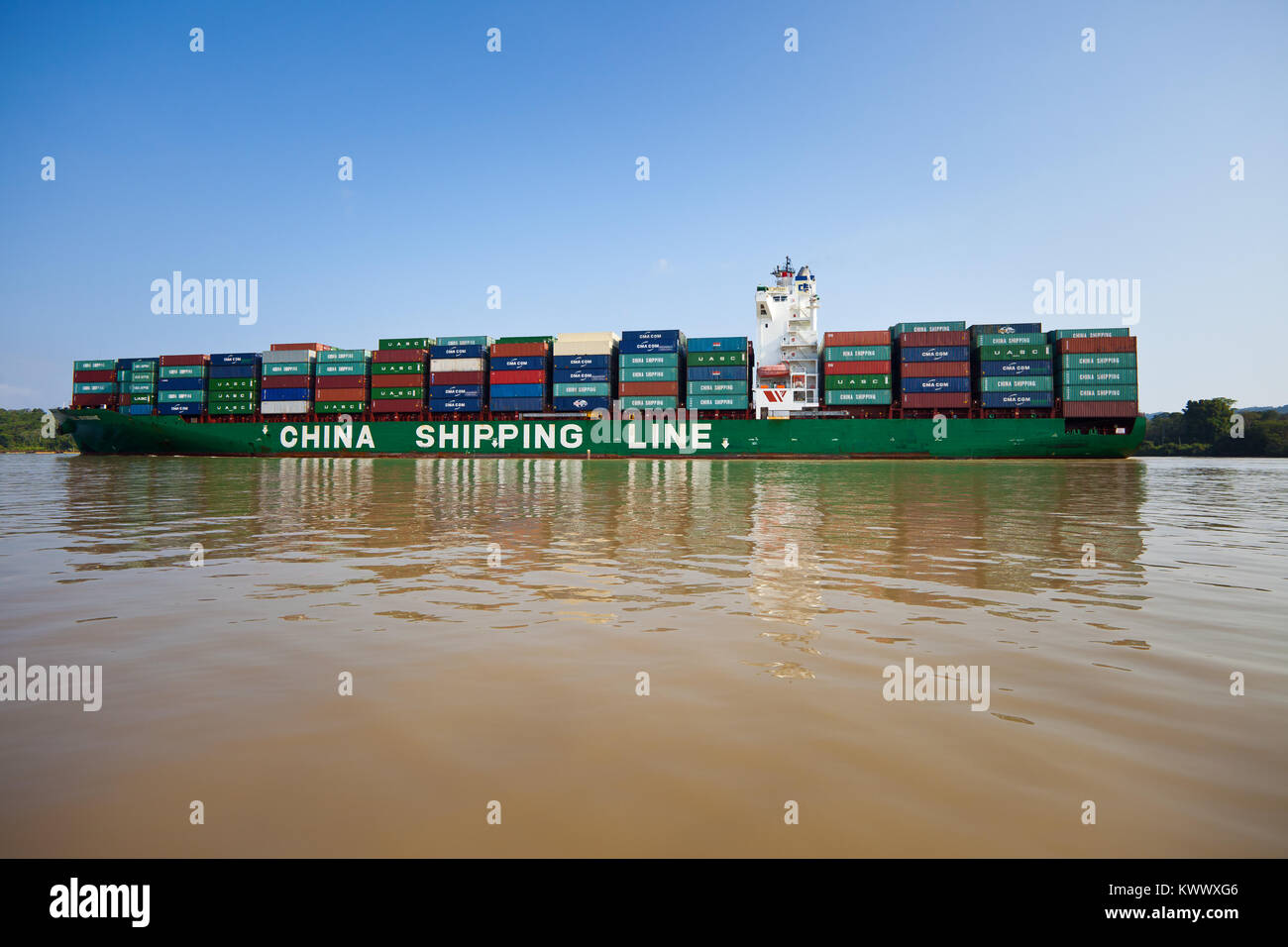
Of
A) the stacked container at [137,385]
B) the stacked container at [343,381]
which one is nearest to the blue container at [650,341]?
the stacked container at [343,381]

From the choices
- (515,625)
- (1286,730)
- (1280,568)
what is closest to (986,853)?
(1286,730)

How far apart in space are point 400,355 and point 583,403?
64.2 feet

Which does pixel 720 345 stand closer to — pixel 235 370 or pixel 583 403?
pixel 583 403

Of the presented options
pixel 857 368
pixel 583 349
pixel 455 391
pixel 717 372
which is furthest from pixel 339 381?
pixel 857 368

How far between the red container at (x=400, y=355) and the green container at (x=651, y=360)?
66.9 ft

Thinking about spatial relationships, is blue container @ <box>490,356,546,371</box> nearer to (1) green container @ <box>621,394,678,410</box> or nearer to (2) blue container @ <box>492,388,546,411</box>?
(2) blue container @ <box>492,388,546,411</box>

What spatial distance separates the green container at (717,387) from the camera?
188ft

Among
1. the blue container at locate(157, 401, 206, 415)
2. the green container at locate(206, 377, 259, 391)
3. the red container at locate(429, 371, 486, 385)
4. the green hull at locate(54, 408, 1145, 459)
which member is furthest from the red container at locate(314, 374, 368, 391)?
the blue container at locate(157, 401, 206, 415)

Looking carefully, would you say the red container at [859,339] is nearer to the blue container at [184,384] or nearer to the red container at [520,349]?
the red container at [520,349]

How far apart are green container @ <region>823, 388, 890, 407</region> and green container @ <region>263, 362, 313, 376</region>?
51346mm

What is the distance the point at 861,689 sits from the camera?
4.11m

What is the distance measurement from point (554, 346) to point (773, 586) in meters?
56.4

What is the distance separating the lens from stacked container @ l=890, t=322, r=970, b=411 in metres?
54.0

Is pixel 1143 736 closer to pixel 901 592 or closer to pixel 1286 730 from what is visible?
pixel 1286 730
